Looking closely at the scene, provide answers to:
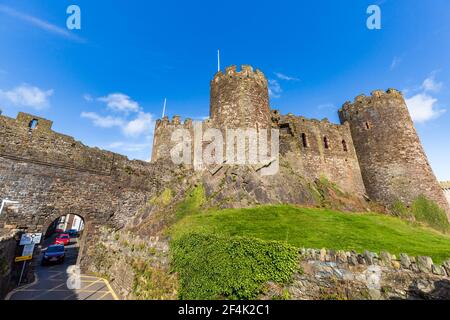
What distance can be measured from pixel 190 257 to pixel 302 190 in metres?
11.4

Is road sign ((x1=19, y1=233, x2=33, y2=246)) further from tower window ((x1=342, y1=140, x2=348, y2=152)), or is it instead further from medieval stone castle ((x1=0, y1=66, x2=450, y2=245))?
tower window ((x1=342, y1=140, x2=348, y2=152))

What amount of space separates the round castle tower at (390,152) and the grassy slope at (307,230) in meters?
10.7

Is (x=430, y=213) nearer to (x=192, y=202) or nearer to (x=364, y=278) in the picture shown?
(x=364, y=278)

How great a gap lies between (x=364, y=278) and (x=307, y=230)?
390 cm

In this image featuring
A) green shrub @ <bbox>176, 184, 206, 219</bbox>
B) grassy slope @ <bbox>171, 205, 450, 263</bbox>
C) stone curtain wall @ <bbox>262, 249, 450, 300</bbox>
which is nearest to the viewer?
stone curtain wall @ <bbox>262, 249, 450, 300</bbox>

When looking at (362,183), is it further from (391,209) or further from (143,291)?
(143,291)

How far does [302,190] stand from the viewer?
1722 cm

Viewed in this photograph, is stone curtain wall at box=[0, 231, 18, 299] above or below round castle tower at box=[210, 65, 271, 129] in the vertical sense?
below

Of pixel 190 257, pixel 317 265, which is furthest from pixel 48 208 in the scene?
pixel 317 265

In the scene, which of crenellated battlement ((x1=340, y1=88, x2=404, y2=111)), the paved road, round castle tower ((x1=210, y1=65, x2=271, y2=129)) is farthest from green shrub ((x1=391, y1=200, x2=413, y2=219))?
the paved road

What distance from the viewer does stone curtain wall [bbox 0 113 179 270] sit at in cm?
1345

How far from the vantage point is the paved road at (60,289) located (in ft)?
34.9

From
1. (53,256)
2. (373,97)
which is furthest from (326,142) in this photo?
(53,256)

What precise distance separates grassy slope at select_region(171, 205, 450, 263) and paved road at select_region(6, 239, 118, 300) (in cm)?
511
